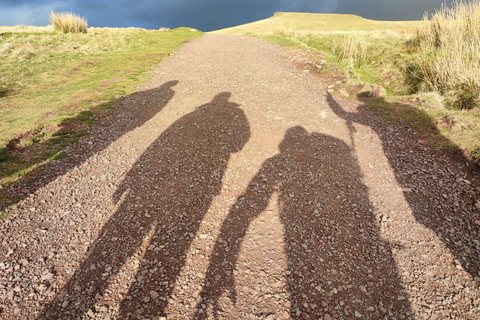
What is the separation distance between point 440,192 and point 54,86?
1465cm

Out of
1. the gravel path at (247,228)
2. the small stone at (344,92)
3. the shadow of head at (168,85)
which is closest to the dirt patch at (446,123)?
the gravel path at (247,228)

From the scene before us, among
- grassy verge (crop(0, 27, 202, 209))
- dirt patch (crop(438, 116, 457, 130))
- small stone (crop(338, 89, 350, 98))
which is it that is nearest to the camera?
grassy verge (crop(0, 27, 202, 209))

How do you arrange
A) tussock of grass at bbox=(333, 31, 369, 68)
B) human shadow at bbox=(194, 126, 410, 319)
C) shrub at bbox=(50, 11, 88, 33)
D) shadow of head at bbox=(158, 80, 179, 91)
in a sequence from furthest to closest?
shrub at bbox=(50, 11, 88, 33) → tussock of grass at bbox=(333, 31, 369, 68) → shadow of head at bbox=(158, 80, 179, 91) → human shadow at bbox=(194, 126, 410, 319)

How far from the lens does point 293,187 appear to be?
16.3ft

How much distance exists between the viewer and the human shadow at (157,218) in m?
3.18

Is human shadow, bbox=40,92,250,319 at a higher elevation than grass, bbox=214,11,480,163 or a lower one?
lower

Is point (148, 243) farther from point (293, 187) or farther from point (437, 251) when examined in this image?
point (437, 251)

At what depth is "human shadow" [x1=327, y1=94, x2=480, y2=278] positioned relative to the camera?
12.6 ft

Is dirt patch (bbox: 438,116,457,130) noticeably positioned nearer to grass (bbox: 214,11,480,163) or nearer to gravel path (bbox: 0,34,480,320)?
grass (bbox: 214,11,480,163)

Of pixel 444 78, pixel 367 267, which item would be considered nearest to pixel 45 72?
pixel 367 267

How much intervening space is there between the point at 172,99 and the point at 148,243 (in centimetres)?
649

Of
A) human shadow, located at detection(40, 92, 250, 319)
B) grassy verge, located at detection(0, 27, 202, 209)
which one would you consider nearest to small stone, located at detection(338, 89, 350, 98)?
human shadow, located at detection(40, 92, 250, 319)

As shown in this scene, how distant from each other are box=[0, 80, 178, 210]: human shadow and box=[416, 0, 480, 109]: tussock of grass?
29.6ft

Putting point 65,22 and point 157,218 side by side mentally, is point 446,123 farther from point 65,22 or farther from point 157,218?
point 65,22
